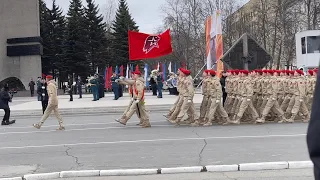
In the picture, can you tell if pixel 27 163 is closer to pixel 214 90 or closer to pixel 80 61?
pixel 214 90

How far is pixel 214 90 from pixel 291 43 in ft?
144

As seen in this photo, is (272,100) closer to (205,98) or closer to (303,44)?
(205,98)

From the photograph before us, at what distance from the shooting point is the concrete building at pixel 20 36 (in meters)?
43.9

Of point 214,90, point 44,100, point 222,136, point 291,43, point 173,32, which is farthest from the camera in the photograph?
point 173,32

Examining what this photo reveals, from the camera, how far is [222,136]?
1252 centimetres

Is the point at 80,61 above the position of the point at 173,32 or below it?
below

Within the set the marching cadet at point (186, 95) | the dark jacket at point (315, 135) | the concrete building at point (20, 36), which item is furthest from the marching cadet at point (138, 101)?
the concrete building at point (20, 36)

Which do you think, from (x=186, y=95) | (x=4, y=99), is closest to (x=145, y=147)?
(x=186, y=95)

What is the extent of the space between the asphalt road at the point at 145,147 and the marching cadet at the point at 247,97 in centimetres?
63

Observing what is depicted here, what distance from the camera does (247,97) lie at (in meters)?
15.2

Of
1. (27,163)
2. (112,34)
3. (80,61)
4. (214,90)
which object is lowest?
(27,163)

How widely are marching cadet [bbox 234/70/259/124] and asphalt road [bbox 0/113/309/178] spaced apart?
630mm

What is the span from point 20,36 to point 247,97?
3340 cm

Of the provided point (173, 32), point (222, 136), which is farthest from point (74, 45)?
point (222, 136)
